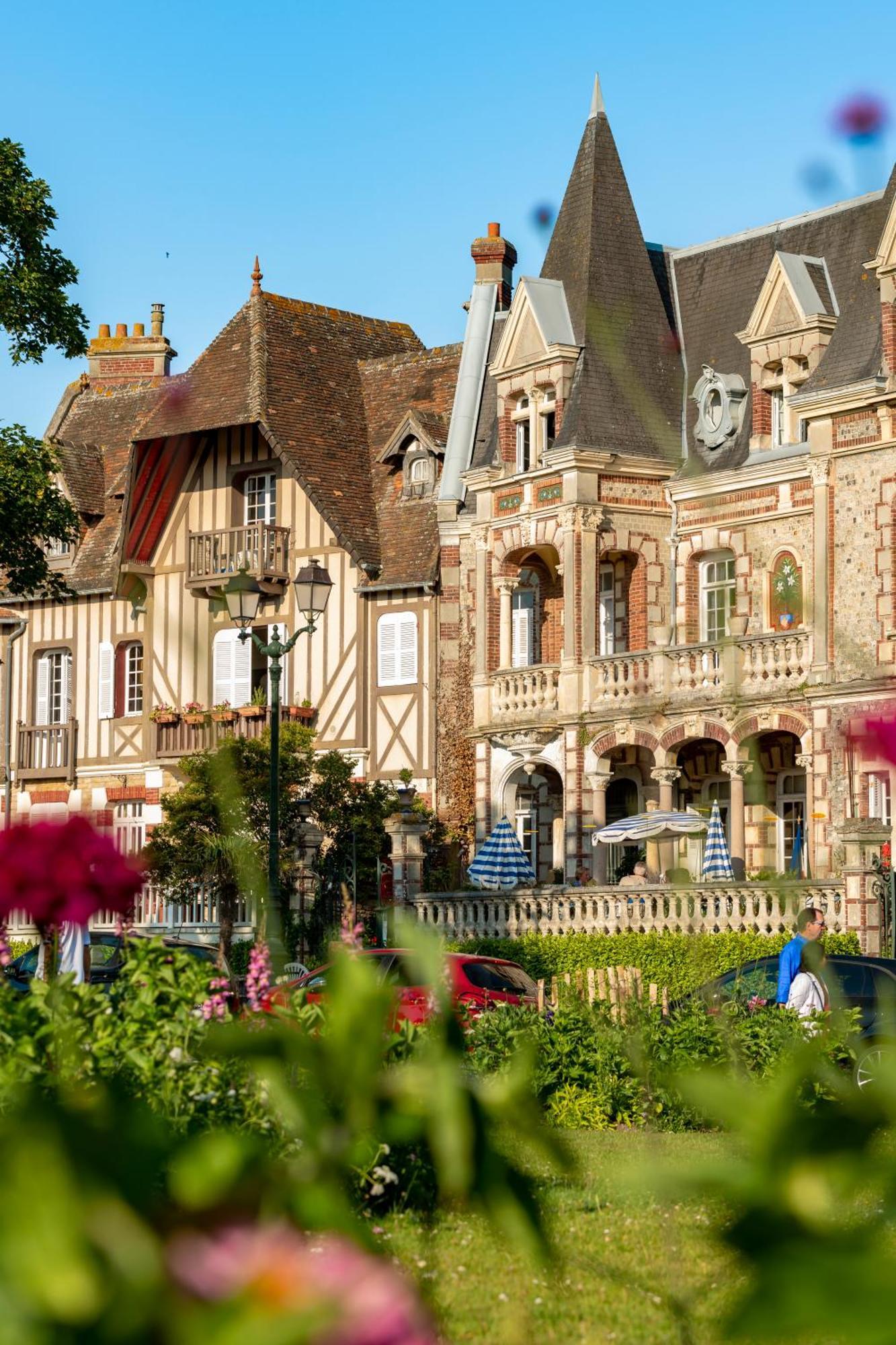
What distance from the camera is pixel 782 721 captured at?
27422mm

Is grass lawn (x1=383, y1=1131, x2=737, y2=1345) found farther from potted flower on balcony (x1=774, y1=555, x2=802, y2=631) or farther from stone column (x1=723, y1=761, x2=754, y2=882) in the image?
potted flower on balcony (x1=774, y1=555, x2=802, y2=631)

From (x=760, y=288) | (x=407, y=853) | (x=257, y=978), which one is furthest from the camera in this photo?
(x=760, y=288)

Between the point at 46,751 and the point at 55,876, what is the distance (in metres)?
36.0

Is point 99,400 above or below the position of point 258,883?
above

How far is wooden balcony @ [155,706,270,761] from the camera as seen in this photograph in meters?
34.9

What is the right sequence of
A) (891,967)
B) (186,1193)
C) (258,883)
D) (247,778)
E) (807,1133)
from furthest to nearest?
(247,778), (891,967), (258,883), (807,1133), (186,1193)

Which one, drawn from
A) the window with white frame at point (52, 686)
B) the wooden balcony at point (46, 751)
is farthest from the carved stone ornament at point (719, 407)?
the window with white frame at point (52, 686)

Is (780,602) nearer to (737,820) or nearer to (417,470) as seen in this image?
(737,820)

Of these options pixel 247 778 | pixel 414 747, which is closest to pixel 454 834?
pixel 414 747

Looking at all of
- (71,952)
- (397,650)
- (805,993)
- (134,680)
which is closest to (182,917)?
(134,680)

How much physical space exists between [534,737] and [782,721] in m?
4.73

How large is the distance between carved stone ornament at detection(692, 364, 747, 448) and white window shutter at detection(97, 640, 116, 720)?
42.3 feet

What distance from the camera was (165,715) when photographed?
119 feet

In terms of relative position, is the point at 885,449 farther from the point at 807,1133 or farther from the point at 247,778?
the point at 807,1133
